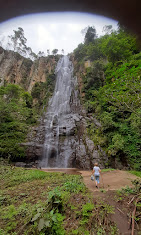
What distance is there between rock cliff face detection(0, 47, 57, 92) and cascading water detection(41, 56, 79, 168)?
6.14m

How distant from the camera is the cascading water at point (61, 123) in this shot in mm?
10453

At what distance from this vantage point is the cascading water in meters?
10.5

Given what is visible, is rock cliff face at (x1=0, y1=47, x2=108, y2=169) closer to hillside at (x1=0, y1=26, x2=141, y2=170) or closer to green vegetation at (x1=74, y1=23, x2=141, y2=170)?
hillside at (x1=0, y1=26, x2=141, y2=170)

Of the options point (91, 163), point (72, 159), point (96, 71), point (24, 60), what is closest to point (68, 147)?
point (72, 159)

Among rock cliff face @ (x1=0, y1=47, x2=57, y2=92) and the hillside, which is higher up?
rock cliff face @ (x1=0, y1=47, x2=57, y2=92)

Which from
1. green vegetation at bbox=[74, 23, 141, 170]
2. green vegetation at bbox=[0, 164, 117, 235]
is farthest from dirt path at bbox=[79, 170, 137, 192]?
green vegetation at bbox=[74, 23, 141, 170]

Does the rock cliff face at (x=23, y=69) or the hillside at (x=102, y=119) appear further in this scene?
the rock cliff face at (x=23, y=69)

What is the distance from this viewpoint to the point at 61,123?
13711 millimetres

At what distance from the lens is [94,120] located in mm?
12156

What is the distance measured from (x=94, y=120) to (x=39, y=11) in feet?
37.4

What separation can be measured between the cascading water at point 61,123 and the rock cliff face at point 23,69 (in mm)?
6144

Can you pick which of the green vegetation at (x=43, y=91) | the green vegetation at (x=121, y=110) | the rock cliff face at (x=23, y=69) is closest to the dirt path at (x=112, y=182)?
the green vegetation at (x=121, y=110)

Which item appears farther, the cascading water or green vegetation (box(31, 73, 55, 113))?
green vegetation (box(31, 73, 55, 113))

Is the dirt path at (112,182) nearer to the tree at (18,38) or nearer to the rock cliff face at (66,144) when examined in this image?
the rock cliff face at (66,144)
